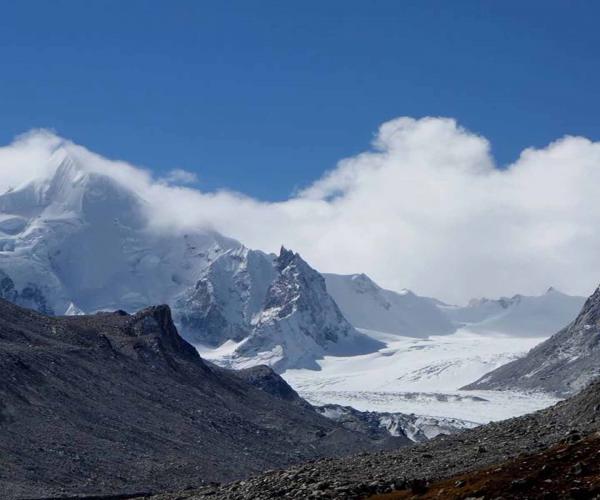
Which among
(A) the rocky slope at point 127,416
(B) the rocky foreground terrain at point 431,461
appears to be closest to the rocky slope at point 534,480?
(B) the rocky foreground terrain at point 431,461

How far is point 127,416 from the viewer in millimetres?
140375

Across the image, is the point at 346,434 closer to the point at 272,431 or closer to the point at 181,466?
the point at 272,431

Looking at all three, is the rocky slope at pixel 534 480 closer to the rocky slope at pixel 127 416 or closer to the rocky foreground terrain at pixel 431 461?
the rocky foreground terrain at pixel 431 461

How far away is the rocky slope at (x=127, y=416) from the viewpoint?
116 metres

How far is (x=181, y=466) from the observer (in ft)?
415

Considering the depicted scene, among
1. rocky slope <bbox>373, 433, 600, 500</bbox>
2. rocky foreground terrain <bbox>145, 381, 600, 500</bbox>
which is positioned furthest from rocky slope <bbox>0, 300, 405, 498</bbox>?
rocky slope <bbox>373, 433, 600, 500</bbox>

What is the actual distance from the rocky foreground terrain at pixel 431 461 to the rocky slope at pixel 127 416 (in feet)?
142

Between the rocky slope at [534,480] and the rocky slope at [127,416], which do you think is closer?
the rocky slope at [534,480]

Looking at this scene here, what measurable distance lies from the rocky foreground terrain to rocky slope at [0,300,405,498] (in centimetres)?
4315

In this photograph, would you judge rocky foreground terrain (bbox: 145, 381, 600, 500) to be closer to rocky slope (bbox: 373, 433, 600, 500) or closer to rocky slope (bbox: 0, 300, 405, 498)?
rocky slope (bbox: 373, 433, 600, 500)

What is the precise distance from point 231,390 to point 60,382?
4586 cm

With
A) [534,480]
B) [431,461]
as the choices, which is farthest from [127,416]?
[534,480]

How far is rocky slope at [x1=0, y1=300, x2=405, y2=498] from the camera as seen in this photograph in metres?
116

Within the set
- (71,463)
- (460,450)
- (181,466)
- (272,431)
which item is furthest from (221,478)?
(460,450)
